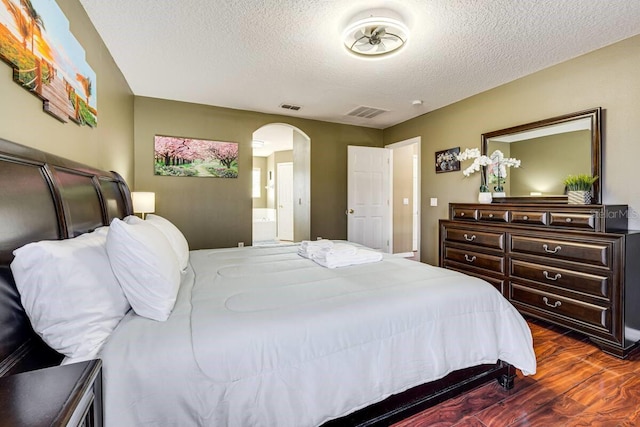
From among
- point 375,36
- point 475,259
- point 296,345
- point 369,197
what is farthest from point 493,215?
point 296,345

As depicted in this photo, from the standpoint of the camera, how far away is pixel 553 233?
253 cm

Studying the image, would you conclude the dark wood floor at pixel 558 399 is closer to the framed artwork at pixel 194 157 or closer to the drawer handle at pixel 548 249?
the drawer handle at pixel 548 249

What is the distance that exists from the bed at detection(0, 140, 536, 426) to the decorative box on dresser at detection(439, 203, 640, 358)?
3.68 ft

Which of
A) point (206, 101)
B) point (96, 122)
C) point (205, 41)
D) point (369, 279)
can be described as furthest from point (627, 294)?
point (206, 101)

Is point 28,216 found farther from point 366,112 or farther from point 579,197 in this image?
point 366,112

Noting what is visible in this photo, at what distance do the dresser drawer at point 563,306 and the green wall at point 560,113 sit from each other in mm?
819

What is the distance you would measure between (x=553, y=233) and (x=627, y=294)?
2.05 ft

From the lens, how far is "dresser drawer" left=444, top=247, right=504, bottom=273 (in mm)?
2977

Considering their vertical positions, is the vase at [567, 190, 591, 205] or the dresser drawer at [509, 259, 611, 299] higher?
the vase at [567, 190, 591, 205]

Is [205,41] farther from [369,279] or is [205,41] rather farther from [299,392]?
[299,392]

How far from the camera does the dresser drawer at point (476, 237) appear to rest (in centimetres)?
297

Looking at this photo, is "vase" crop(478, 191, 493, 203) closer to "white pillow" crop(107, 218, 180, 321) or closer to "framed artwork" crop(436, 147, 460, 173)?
"framed artwork" crop(436, 147, 460, 173)

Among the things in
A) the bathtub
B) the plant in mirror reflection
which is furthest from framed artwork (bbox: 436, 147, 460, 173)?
the bathtub

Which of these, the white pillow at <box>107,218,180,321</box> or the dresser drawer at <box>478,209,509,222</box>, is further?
the dresser drawer at <box>478,209,509,222</box>
